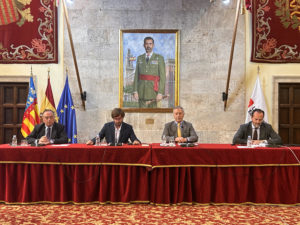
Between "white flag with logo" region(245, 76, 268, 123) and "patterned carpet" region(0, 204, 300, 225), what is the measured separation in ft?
8.83

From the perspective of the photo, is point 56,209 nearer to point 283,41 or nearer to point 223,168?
point 223,168

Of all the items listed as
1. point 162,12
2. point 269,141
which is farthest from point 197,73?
point 269,141

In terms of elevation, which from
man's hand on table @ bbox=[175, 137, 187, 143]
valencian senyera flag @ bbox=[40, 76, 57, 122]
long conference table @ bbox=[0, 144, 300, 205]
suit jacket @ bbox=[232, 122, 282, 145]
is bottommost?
long conference table @ bbox=[0, 144, 300, 205]

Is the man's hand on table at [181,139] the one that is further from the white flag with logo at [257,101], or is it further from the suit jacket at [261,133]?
the white flag with logo at [257,101]

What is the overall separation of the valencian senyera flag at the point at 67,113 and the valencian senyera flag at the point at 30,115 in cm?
47

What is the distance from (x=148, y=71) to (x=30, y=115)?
264cm

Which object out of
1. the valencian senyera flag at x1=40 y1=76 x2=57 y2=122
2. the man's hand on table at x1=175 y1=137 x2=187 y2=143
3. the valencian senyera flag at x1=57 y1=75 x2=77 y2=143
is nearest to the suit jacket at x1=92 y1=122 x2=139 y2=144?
the man's hand on table at x1=175 y1=137 x2=187 y2=143

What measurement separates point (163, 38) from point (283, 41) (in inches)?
102

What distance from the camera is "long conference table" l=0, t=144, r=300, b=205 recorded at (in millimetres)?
4059

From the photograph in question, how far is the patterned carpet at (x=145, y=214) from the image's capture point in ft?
11.3

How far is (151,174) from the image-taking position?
13.4 ft

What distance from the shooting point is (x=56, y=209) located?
154 inches

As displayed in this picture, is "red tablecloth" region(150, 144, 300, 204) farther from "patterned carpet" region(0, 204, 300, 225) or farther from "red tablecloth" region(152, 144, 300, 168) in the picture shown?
"patterned carpet" region(0, 204, 300, 225)

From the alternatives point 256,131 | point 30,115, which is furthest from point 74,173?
point 256,131
